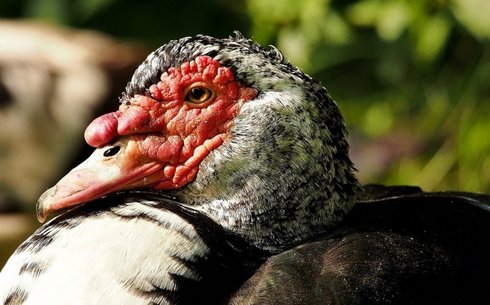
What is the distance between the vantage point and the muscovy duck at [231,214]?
255 cm

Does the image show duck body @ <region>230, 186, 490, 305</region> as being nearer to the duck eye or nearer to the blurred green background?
the duck eye

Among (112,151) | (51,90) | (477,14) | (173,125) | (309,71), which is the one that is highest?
(477,14)

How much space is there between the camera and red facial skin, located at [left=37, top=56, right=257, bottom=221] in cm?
280

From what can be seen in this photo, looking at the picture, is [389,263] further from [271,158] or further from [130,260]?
[130,260]

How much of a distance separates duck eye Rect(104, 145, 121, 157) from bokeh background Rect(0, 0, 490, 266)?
8.01 feet

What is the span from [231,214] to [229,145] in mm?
196

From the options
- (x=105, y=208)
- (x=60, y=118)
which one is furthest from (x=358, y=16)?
(x=105, y=208)

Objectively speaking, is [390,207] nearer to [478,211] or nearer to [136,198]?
[478,211]

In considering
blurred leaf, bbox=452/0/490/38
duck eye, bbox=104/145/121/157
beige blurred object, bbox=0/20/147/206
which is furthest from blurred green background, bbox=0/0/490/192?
duck eye, bbox=104/145/121/157

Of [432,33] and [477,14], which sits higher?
[477,14]

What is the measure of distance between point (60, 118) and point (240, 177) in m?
4.08

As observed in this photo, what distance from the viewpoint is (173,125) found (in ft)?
9.33

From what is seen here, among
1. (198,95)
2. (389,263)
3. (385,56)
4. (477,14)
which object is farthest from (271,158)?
(385,56)

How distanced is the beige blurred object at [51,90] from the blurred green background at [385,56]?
309 millimetres
